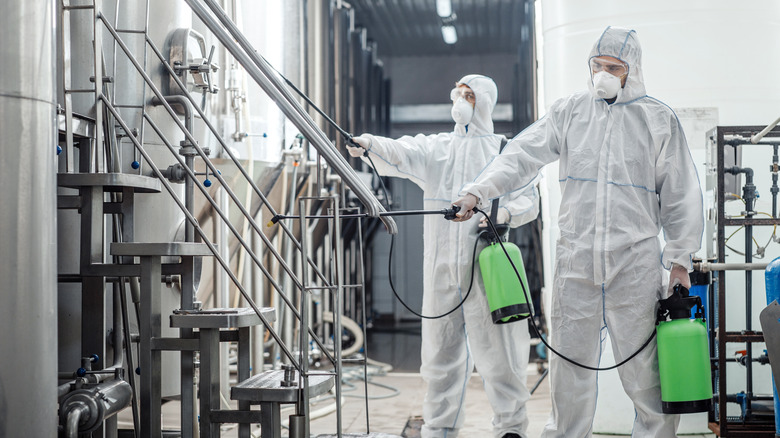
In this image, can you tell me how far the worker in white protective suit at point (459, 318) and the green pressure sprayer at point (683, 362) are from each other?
2.59 feet

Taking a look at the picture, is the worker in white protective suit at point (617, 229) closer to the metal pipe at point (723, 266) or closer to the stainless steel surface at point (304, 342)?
the metal pipe at point (723, 266)

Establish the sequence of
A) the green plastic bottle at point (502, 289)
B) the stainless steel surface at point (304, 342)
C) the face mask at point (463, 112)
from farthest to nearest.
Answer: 1. the face mask at point (463, 112)
2. the green plastic bottle at point (502, 289)
3. the stainless steel surface at point (304, 342)

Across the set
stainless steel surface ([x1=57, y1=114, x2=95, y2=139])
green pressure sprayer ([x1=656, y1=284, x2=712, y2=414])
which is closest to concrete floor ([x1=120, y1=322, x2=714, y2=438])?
green pressure sprayer ([x1=656, y1=284, x2=712, y2=414])

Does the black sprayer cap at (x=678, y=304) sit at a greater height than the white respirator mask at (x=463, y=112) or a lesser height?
lesser

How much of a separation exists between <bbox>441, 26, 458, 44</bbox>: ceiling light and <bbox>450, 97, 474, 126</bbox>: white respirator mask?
499cm

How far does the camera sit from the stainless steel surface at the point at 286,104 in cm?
225

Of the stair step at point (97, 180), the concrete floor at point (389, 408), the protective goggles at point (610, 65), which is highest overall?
the protective goggles at point (610, 65)

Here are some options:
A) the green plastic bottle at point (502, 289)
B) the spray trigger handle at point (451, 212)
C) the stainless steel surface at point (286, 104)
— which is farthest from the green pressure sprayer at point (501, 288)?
the stainless steel surface at point (286, 104)

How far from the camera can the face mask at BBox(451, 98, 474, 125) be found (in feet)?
11.0

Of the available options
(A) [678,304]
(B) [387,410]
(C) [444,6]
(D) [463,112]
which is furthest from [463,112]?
(C) [444,6]

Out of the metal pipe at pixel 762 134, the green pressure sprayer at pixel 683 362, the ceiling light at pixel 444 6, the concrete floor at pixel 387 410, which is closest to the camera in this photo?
the green pressure sprayer at pixel 683 362

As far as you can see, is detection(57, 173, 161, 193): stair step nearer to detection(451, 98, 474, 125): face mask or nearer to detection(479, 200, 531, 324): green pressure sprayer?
detection(479, 200, 531, 324): green pressure sprayer

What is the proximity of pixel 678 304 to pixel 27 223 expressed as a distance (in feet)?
6.23

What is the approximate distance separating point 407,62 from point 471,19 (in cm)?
145
